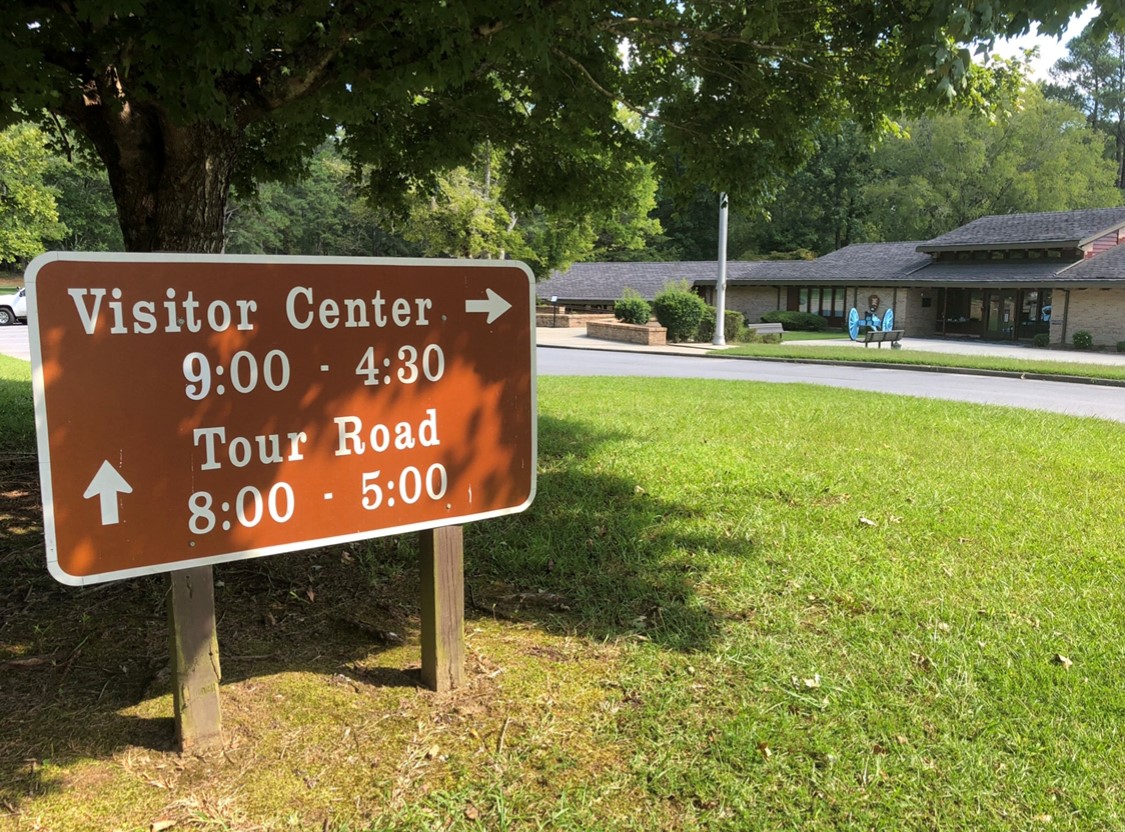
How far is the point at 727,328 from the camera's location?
32781mm

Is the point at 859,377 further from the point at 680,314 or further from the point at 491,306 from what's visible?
the point at 491,306

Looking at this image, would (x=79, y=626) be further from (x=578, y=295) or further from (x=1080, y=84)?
(x=1080, y=84)

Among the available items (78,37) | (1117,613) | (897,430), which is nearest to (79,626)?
(78,37)

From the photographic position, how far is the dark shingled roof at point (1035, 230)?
33.8m

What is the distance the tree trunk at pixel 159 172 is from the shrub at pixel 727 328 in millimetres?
28623

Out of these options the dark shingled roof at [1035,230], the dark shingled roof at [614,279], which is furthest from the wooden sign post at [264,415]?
the dark shingled roof at [614,279]

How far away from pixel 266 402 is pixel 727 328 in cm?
3097

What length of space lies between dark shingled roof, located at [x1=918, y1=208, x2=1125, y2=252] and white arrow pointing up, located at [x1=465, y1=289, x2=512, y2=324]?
36630mm

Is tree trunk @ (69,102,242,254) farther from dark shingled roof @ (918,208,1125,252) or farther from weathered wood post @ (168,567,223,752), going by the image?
dark shingled roof @ (918,208,1125,252)

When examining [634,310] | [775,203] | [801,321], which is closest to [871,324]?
[801,321]

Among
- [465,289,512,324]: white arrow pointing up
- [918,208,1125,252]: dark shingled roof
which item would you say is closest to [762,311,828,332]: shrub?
[918,208,1125,252]: dark shingled roof

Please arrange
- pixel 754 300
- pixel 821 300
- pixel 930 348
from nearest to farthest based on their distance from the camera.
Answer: pixel 930 348 → pixel 821 300 → pixel 754 300

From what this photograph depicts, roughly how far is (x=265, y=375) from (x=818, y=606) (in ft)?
9.71

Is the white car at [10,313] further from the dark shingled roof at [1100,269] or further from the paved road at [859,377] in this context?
the dark shingled roof at [1100,269]
